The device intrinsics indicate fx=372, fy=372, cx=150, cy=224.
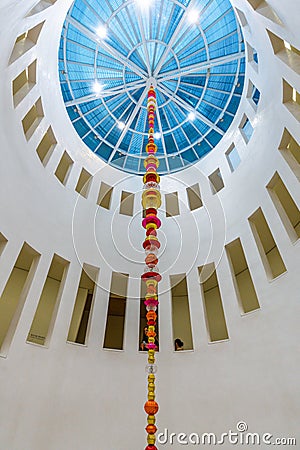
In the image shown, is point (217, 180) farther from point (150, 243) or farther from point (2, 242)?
point (2, 242)

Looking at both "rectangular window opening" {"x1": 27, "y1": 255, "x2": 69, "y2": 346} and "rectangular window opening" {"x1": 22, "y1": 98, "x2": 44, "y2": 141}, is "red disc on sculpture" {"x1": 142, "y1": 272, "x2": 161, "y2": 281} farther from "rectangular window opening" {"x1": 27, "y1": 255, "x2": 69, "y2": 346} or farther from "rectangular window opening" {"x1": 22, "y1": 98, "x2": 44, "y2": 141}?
"rectangular window opening" {"x1": 22, "y1": 98, "x2": 44, "y2": 141}

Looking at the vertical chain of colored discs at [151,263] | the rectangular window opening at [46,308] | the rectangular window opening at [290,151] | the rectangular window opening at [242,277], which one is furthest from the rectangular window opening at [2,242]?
the rectangular window opening at [290,151]

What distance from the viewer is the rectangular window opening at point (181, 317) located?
16.3 metres

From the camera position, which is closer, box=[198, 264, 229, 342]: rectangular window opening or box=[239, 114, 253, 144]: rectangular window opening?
box=[239, 114, 253, 144]: rectangular window opening

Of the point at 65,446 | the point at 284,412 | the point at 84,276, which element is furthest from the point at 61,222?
the point at 284,412

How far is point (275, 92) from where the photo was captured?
38.5 feet

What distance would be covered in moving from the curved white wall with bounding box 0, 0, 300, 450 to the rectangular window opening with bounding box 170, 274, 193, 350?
257 cm

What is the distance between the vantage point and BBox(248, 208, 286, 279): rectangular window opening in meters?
12.9

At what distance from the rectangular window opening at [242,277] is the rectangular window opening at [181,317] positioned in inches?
92.3

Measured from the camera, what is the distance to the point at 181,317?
16.9 m

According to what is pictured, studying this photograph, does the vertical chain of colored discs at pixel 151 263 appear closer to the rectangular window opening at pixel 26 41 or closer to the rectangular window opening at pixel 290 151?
the rectangular window opening at pixel 290 151

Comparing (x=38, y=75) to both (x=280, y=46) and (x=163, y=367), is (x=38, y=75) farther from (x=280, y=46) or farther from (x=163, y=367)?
(x=163, y=367)

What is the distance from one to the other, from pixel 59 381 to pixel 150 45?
12743 mm

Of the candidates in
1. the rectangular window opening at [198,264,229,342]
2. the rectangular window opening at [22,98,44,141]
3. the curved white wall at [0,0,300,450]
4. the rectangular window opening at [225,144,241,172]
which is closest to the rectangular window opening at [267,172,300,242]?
the curved white wall at [0,0,300,450]
